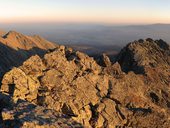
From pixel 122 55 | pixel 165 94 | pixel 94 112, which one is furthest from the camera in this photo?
pixel 122 55

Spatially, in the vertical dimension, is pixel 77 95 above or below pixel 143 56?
above

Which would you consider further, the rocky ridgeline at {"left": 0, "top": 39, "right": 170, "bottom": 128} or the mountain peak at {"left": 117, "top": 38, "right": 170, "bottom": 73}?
the mountain peak at {"left": 117, "top": 38, "right": 170, "bottom": 73}

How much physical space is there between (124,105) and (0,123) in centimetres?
4351

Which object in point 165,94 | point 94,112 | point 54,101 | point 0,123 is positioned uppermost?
point 0,123

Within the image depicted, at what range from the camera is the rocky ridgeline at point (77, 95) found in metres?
38.8

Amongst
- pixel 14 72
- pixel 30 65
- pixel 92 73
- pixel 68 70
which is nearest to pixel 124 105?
pixel 92 73

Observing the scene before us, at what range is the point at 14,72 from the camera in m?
57.7

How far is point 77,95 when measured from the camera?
213ft

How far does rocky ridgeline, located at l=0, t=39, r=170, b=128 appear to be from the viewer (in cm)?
3878

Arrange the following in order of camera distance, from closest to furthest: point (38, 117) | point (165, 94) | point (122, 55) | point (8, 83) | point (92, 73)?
point (38, 117) → point (8, 83) → point (92, 73) → point (165, 94) → point (122, 55)

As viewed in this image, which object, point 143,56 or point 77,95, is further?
point 143,56

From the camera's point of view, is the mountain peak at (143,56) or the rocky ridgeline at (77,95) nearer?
A: the rocky ridgeline at (77,95)

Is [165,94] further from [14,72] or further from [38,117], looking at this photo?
[38,117]

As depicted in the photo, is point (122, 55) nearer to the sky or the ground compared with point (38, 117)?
nearer to the ground
